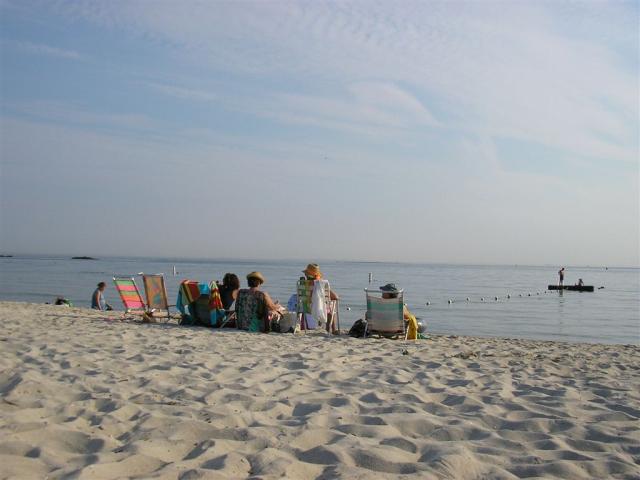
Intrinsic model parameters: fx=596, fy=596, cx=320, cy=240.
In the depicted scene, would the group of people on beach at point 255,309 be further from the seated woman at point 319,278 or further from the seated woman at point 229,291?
the seated woman at point 229,291

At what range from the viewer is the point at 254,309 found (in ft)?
28.5

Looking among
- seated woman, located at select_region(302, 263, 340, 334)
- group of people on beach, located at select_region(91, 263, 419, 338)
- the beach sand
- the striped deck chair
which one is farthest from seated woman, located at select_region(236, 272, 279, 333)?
the striped deck chair

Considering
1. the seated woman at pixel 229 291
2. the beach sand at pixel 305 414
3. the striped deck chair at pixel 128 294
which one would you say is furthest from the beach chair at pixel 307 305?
the striped deck chair at pixel 128 294

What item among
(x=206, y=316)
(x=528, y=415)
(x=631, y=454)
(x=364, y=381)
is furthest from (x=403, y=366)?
(x=206, y=316)

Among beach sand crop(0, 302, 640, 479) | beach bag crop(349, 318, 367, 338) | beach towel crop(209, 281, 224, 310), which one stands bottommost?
beach bag crop(349, 318, 367, 338)

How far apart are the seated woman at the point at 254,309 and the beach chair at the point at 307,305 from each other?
41 cm

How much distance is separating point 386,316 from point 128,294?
4886mm

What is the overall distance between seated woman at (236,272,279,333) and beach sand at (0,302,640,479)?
2352mm

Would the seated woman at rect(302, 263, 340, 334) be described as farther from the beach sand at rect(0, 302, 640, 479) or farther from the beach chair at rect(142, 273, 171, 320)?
the beach sand at rect(0, 302, 640, 479)

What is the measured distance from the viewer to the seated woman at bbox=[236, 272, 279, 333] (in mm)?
8641

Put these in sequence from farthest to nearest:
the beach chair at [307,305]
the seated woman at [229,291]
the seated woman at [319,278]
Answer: the seated woman at [229,291] → the seated woman at [319,278] → the beach chair at [307,305]

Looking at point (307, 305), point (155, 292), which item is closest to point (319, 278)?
point (307, 305)

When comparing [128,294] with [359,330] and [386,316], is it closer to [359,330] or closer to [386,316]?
[359,330]

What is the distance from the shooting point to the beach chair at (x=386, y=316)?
8.38 m
